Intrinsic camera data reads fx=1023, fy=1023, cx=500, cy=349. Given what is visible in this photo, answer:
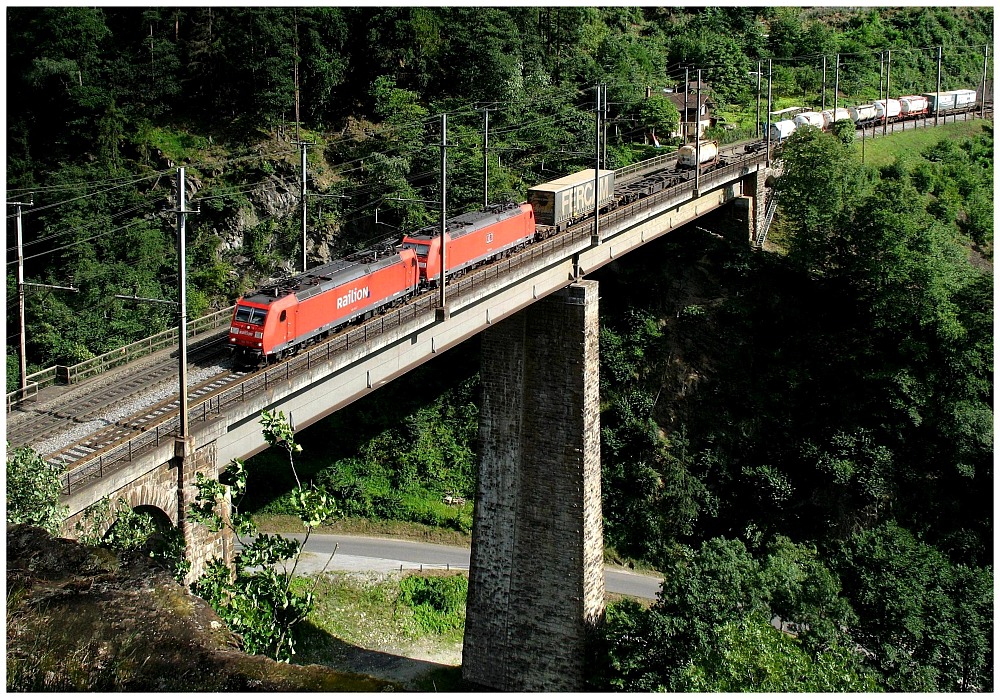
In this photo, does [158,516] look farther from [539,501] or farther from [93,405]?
[539,501]

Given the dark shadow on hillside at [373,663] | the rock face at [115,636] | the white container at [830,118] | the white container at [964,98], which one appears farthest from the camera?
the white container at [964,98]

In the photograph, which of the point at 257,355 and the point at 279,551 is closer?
the point at 279,551

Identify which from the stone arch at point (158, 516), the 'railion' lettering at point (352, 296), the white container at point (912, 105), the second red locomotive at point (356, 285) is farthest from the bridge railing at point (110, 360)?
the white container at point (912, 105)

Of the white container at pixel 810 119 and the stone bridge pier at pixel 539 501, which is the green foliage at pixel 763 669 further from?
the white container at pixel 810 119

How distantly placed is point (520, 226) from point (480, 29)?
99.9ft

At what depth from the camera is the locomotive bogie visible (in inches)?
1622

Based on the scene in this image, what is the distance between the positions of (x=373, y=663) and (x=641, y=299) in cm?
2167

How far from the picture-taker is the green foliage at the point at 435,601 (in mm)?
41719

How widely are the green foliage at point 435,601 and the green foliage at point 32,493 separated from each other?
25164mm

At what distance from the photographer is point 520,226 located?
130ft

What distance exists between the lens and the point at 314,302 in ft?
96.3

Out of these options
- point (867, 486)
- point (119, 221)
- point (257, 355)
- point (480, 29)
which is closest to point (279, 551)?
point (257, 355)

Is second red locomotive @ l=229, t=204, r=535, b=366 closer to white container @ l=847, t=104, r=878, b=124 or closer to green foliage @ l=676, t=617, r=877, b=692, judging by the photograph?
green foliage @ l=676, t=617, r=877, b=692

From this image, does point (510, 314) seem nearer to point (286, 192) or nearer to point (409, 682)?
point (409, 682)
